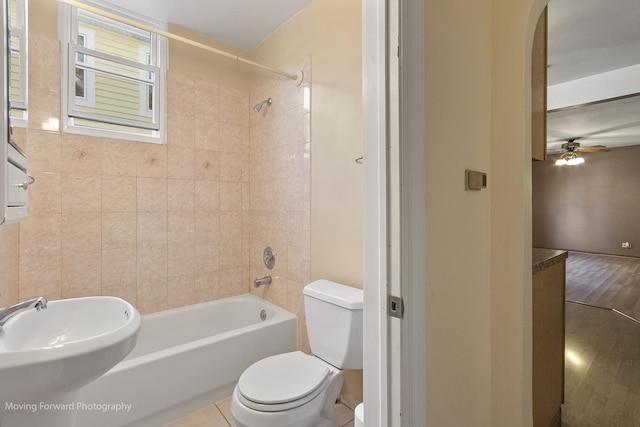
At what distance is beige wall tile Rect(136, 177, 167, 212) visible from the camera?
2.17 meters

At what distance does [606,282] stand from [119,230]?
6027 mm

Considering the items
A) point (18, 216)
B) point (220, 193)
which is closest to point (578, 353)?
point (220, 193)

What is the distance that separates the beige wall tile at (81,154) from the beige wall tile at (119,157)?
0.03m

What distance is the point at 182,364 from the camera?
1.69m

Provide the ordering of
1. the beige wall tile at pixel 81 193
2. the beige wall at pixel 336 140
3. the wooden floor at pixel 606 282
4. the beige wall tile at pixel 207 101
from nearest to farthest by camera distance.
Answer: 1. the beige wall at pixel 336 140
2. the beige wall tile at pixel 81 193
3. the beige wall tile at pixel 207 101
4. the wooden floor at pixel 606 282

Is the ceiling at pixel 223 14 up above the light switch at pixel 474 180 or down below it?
above

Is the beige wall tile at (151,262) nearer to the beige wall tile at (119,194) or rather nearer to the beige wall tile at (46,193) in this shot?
the beige wall tile at (119,194)

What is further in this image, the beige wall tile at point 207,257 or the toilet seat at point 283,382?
Answer: the beige wall tile at point 207,257

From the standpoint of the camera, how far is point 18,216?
102cm

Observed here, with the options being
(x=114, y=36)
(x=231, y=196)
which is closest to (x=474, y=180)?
(x=231, y=196)

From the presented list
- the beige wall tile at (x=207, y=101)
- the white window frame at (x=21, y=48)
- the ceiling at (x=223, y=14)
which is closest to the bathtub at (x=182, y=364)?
the white window frame at (x=21, y=48)

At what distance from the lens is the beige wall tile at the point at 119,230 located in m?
2.05

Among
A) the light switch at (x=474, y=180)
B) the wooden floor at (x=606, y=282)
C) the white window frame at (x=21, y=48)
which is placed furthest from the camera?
the wooden floor at (x=606, y=282)

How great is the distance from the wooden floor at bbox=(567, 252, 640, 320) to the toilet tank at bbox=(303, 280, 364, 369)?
11.1ft
